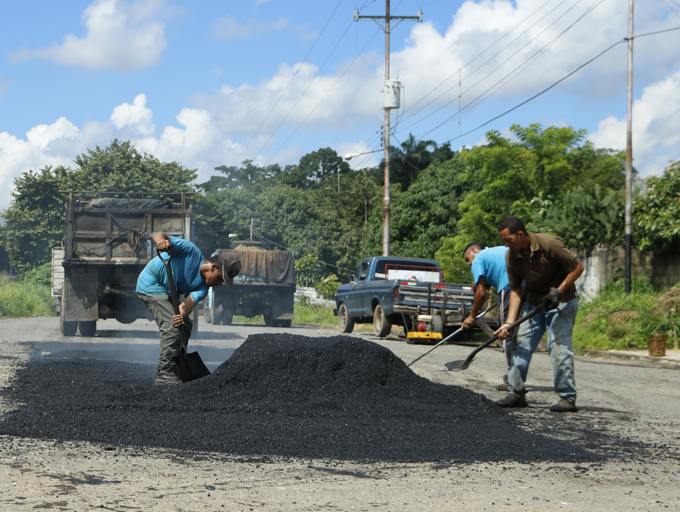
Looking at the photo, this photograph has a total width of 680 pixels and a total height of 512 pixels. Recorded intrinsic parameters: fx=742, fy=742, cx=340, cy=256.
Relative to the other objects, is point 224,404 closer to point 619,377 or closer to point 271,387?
point 271,387

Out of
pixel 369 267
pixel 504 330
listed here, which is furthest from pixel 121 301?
pixel 504 330

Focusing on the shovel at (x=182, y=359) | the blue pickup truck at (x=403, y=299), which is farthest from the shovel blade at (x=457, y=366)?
the blue pickup truck at (x=403, y=299)

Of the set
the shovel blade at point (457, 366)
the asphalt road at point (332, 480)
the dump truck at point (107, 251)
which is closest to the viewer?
the asphalt road at point (332, 480)

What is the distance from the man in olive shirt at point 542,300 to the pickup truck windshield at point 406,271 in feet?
40.3

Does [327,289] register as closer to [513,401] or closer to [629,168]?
[629,168]

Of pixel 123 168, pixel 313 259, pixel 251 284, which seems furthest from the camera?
pixel 313 259

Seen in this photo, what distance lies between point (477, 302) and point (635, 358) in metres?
8.06

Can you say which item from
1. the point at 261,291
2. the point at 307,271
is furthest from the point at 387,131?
the point at 307,271

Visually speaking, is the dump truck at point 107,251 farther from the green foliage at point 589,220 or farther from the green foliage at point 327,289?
the green foliage at point 327,289

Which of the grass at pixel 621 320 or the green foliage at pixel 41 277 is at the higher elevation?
the green foliage at pixel 41 277

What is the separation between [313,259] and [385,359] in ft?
145

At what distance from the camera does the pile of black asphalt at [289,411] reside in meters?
4.91

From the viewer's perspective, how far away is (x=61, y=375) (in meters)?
7.62

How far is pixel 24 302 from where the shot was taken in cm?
2845
